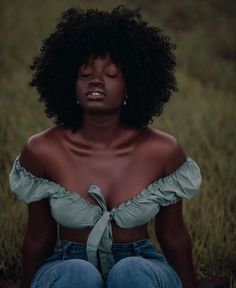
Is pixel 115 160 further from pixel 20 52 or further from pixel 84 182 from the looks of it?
pixel 20 52

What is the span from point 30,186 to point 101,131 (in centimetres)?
31

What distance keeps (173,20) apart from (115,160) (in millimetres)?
5820

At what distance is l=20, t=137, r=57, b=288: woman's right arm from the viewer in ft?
7.75

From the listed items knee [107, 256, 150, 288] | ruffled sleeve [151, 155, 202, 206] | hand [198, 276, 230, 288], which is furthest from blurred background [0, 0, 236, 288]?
knee [107, 256, 150, 288]

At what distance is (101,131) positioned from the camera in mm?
2359

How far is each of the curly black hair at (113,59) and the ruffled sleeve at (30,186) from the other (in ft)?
0.76

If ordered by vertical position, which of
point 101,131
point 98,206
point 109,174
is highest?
point 101,131

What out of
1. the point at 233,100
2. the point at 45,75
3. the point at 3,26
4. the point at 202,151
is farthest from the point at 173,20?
the point at 45,75

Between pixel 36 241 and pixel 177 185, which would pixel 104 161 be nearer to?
pixel 177 185

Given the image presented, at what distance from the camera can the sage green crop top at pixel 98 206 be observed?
2248 millimetres

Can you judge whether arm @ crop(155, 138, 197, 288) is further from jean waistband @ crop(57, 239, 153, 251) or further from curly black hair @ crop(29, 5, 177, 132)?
curly black hair @ crop(29, 5, 177, 132)

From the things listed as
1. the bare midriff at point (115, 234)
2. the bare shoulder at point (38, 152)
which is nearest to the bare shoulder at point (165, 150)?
the bare midriff at point (115, 234)

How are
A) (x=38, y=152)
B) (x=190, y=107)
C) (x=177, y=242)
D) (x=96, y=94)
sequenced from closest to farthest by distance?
(x=96, y=94) < (x=38, y=152) < (x=177, y=242) < (x=190, y=107)

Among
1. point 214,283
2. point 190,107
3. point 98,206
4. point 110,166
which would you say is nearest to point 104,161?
point 110,166
